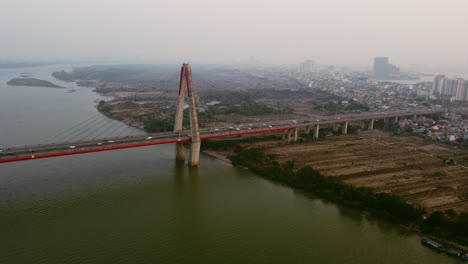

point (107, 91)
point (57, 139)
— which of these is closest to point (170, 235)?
point (57, 139)

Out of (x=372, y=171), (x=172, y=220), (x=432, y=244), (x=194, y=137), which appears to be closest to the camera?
(x=432, y=244)

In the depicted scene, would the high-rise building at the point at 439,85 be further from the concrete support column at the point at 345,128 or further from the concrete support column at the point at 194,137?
the concrete support column at the point at 194,137

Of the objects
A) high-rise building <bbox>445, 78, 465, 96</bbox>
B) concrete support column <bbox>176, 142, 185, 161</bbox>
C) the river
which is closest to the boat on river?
the river

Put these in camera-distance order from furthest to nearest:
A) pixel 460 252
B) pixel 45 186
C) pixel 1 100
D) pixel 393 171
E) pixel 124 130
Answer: pixel 1 100 < pixel 124 130 < pixel 393 171 < pixel 45 186 < pixel 460 252

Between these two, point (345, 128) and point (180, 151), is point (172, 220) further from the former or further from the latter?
point (345, 128)

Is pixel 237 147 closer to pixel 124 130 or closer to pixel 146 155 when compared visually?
pixel 146 155


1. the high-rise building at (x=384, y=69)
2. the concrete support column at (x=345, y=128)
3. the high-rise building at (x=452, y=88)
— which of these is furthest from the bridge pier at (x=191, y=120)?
the high-rise building at (x=384, y=69)

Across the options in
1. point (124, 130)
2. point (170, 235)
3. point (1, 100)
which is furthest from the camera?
point (1, 100)

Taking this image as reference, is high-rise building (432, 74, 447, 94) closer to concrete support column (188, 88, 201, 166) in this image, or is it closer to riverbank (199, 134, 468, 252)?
riverbank (199, 134, 468, 252)

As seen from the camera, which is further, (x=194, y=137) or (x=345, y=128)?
(x=345, y=128)

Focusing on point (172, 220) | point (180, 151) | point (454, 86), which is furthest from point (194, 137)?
point (454, 86)
